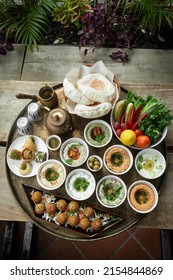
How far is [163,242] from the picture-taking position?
2602mm

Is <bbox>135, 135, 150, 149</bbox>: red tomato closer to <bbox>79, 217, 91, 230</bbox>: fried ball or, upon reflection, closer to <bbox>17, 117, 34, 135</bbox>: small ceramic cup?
<bbox>79, 217, 91, 230</bbox>: fried ball

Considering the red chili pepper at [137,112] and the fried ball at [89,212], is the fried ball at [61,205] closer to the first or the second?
the fried ball at [89,212]

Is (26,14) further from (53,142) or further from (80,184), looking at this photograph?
(80,184)

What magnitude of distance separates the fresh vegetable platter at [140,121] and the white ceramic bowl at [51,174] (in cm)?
50

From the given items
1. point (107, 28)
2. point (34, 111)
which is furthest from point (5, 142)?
point (107, 28)

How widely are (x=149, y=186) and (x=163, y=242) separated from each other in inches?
39.0

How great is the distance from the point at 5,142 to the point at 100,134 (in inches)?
30.7

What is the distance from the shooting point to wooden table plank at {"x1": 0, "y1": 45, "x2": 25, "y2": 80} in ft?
10.5

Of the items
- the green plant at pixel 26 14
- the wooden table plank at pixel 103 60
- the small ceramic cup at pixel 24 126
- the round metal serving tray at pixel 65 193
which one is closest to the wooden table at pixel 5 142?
the round metal serving tray at pixel 65 193

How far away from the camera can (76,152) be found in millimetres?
2045

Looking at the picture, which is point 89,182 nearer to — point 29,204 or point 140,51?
point 29,204

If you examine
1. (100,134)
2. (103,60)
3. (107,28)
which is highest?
(107,28)

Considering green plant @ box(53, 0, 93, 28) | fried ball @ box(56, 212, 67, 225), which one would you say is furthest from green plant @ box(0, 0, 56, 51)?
fried ball @ box(56, 212, 67, 225)
